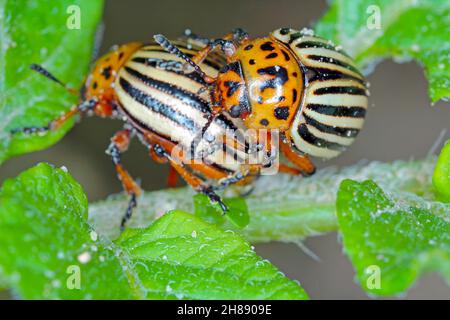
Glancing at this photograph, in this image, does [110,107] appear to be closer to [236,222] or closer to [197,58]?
[197,58]

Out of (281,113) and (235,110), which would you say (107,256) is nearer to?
(235,110)

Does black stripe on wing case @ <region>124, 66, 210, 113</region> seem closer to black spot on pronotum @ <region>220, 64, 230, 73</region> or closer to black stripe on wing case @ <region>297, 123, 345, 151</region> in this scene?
black spot on pronotum @ <region>220, 64, 230, 73</region>

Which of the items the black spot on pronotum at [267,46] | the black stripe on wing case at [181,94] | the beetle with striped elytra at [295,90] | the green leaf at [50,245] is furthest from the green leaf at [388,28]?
the green leaf at [50,245]

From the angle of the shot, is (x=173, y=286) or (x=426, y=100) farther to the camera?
(x=426, y=100)

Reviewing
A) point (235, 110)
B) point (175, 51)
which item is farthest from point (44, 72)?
point (235, 110)

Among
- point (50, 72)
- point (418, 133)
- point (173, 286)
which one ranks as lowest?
point (418, 133)
